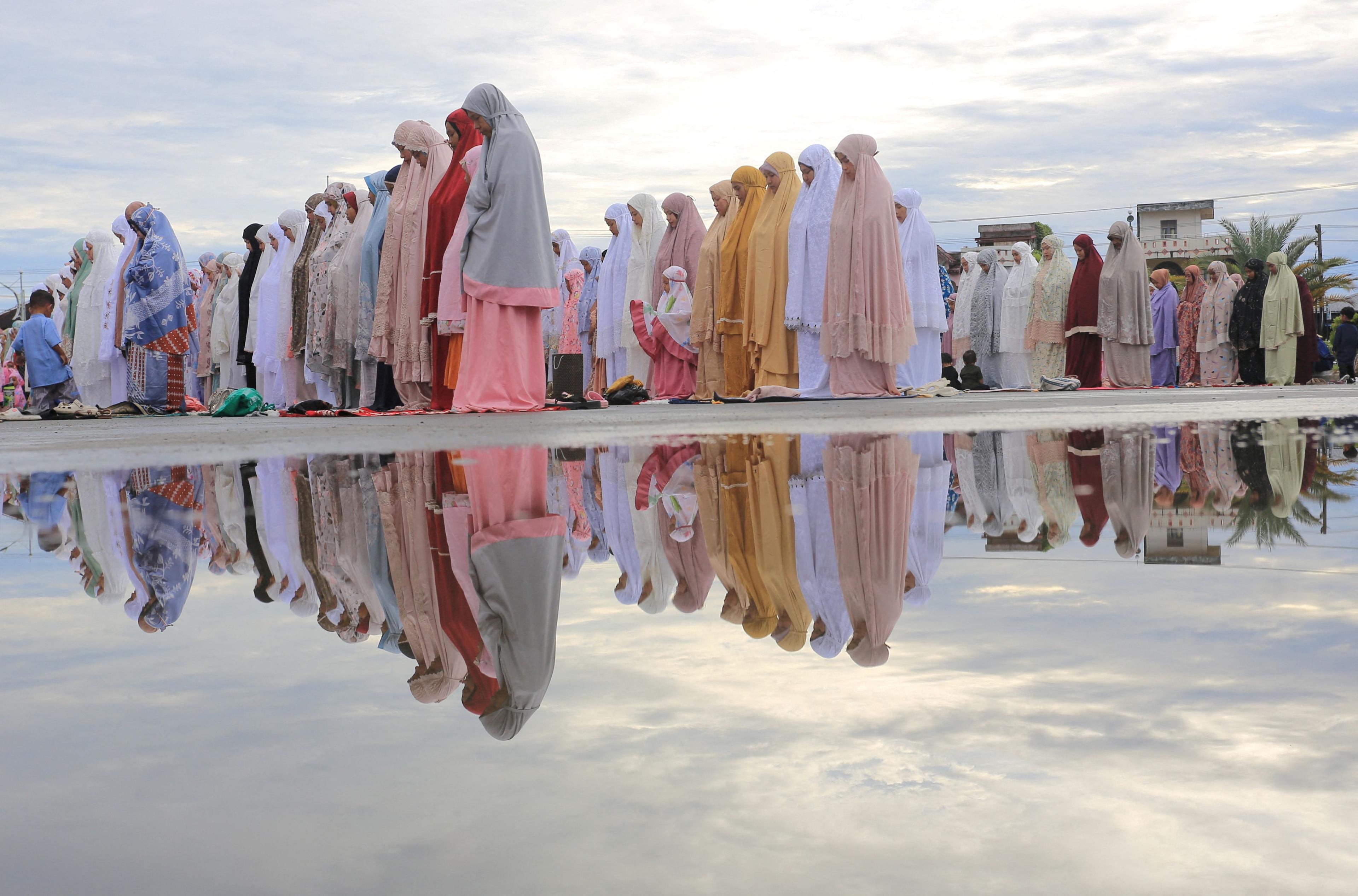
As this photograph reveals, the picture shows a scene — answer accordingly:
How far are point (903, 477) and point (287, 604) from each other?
1.95 meters

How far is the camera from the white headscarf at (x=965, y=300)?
63.9ft

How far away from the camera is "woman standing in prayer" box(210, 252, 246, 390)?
17.0 meters

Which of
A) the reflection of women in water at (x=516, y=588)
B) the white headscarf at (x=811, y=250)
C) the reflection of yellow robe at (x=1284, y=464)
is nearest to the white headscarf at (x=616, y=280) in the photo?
the white headscarf at (x=811, y=250)

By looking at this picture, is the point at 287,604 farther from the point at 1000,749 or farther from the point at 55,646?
the point at 1000,749

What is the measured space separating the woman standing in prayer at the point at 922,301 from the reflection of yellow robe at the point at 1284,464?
7911mm

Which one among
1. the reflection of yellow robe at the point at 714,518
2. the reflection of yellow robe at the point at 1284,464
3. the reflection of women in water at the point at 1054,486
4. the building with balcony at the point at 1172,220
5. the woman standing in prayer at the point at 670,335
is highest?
the building with balcony at the point at 1172,220

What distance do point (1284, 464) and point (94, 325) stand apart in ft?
51.6

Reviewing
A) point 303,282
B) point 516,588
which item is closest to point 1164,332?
point 303,282

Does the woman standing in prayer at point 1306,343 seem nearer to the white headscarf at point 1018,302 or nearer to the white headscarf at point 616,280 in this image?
the white headscarf at point 1018,302

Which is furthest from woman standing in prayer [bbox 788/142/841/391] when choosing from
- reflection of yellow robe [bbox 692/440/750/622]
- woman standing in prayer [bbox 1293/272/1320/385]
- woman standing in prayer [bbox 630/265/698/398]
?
woman standing in prayer [bbox 1293/272/1320/385]

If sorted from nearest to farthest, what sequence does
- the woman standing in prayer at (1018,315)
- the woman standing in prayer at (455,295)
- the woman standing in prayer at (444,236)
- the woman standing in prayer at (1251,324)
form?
the woman standing in prayer at (455,295)
the woman standing in prayer at (444,236)
the woman standing in prayer at (1018,315)
the woman standing in prayer at (1251,324)

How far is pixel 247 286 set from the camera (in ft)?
50.8

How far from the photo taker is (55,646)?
150cm

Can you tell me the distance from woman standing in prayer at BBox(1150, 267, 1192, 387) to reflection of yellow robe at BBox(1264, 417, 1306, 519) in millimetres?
16479
